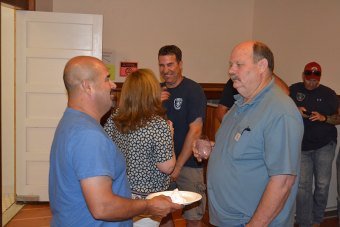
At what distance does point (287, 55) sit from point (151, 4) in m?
1.96

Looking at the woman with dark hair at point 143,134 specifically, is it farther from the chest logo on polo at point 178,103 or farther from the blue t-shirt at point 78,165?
the chest logo on polo at point 178,103

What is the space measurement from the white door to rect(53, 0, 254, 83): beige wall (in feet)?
2.44

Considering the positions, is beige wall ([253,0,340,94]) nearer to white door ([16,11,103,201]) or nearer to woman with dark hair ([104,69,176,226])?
white door ([16,11,103,201])

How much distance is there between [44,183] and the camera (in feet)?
14.8

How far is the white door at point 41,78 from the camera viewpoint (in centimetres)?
436

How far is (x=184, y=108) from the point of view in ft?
9.68

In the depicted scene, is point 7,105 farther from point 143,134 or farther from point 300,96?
point 300,96

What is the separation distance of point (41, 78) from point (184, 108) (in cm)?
221

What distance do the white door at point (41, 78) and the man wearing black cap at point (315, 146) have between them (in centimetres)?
238

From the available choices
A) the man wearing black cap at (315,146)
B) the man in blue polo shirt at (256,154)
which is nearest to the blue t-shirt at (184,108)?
the man in blue polo shirt at (256,154)

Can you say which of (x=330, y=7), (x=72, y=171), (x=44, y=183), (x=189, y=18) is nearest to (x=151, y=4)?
(x=189, y=18)

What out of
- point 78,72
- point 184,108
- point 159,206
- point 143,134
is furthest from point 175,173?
point 78,72

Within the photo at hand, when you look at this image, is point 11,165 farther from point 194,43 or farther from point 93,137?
point 93,137

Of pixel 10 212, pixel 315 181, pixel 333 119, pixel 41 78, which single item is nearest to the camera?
pixel 333 119
